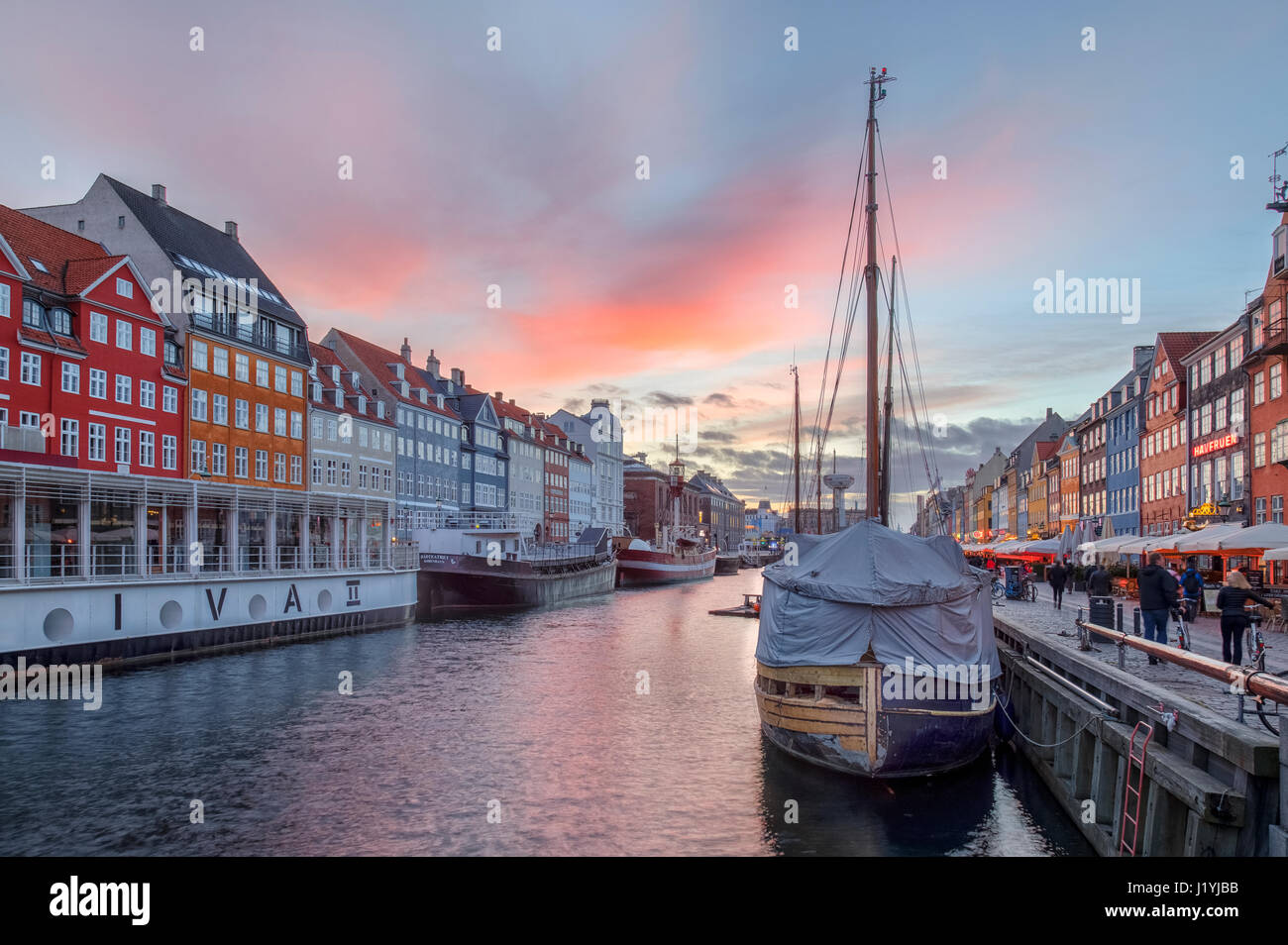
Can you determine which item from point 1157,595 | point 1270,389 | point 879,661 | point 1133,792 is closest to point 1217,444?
point 1270,389

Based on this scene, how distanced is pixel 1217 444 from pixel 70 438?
52504mm

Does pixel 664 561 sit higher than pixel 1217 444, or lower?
lower

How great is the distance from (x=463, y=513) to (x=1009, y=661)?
60194 mm

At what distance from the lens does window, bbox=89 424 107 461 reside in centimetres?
4138

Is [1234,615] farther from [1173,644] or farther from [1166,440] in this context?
[1166,440]

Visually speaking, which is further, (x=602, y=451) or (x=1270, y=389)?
(x=602, y=451)

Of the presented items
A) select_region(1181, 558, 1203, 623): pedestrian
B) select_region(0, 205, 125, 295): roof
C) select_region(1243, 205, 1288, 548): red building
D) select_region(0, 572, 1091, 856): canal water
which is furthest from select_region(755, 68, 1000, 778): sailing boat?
select_region(0, 205, 125, 295): roof

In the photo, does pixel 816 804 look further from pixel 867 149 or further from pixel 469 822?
pixel 867 149

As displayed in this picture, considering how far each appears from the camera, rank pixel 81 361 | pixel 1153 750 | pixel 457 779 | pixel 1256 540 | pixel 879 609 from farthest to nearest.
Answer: pixel 81 361
pixel 1256 540
pixel 457 779
pixel 879 609
pixel 1153 750

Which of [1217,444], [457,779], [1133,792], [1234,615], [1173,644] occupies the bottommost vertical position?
[457,779]

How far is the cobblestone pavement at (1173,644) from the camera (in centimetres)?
1269

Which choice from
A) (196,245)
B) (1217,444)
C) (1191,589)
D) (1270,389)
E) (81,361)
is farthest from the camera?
(196,245)

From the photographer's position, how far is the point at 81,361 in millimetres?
40656

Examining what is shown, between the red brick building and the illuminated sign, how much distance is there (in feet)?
8.60
